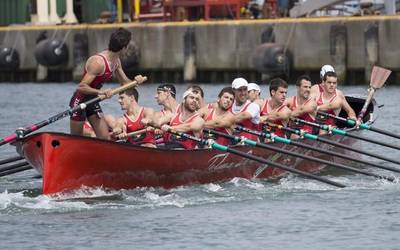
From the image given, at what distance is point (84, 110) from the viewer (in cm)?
1948

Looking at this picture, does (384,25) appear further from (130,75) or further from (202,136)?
(202,136)

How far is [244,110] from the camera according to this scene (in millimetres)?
21719

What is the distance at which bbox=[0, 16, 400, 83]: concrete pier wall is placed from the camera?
3925cm

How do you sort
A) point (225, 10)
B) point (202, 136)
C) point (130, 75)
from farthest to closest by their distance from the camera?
point (225, 10) < point (130, 75) < point (202, 136)

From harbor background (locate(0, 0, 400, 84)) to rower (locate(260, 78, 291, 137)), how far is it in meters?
16.0

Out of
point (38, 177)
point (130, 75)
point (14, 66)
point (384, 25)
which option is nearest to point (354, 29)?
point (384, 25)

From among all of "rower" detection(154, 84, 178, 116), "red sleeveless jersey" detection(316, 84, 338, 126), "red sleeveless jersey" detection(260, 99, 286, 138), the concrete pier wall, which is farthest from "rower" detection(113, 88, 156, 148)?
the concrete pier wall

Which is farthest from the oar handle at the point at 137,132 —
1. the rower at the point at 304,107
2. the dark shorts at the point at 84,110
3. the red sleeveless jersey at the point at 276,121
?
the rower at the point at 304,107

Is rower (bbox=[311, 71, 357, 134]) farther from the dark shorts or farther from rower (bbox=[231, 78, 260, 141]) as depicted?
the dark shorts

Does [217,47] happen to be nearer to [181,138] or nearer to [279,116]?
[279,116]


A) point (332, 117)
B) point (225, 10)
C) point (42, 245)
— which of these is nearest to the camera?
point (42, 245)

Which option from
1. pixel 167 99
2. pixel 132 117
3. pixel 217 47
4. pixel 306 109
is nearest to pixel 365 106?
pixel 306 109

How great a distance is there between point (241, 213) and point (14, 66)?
29.7 m

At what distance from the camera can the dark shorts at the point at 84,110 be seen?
1944cm
